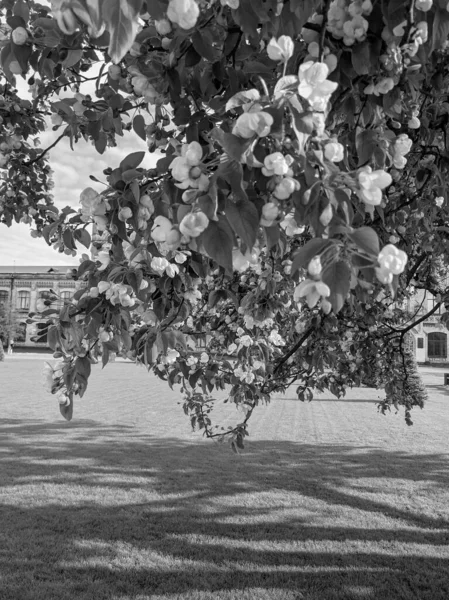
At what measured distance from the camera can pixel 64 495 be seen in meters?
6.80

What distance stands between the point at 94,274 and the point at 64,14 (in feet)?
3.73

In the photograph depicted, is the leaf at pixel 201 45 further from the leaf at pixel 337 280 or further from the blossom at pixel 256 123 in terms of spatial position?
the leaf at pixel 337 280

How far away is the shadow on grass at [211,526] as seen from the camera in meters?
4.60

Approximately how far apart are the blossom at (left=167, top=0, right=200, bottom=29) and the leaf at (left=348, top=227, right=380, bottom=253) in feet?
1.67

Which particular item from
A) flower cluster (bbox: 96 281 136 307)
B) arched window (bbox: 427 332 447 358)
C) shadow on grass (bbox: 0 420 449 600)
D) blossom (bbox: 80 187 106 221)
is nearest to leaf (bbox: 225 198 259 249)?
blossom (bbox: 80 187 106 221)

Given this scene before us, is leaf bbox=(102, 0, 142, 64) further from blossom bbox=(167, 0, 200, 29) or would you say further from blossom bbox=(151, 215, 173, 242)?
blossom bbox=(151, 215, 173, 242)

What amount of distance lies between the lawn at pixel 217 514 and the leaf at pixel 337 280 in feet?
13.9

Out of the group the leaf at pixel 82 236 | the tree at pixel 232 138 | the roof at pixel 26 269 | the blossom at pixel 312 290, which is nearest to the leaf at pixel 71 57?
the tree at pixel 232 138

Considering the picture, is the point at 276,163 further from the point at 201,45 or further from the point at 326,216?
the point at 201,45

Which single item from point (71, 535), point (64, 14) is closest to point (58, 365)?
point (64, 14)

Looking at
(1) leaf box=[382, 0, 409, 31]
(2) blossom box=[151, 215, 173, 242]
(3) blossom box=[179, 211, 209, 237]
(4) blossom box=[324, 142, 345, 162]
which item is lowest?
(3) blossom box=[179, 211, 209, 237]

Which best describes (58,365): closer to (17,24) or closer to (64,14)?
(17,24)

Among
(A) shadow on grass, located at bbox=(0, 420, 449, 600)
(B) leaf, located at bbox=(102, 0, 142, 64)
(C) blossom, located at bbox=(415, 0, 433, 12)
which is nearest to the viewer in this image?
(B) leaf, located at bbox=(102, 0, 142, 64)

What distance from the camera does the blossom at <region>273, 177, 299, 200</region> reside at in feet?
3.38
